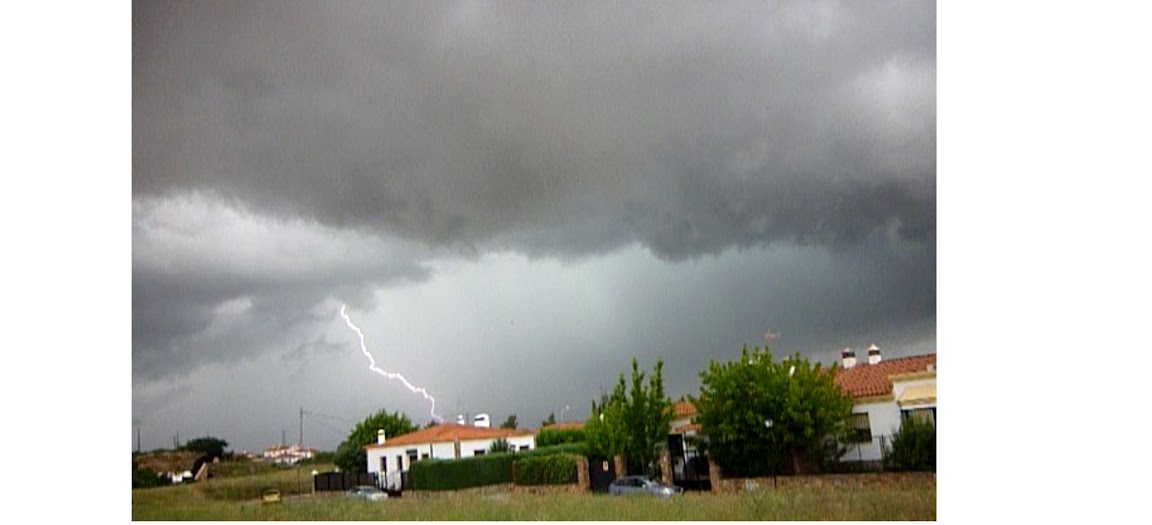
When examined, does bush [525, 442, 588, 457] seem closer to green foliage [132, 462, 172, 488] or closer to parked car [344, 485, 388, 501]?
parked car [344, 485, 388, 501]

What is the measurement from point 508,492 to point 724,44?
13.7 feet

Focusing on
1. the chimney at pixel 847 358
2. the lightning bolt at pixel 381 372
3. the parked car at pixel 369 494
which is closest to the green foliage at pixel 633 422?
the lightning bolt at pixel 381 372

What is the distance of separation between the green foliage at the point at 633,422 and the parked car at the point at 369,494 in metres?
1.83

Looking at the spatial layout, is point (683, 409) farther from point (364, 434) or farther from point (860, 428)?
point (364, 434)

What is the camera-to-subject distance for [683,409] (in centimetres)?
1048

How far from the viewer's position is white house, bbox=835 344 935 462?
10.0 metres

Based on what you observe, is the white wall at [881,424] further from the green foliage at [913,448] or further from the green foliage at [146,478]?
the green foliage at [146,478]

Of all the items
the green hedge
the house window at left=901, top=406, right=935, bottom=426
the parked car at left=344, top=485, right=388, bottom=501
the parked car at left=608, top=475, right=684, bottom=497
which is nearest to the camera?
the house window at left=901, top=406, right=935, bottom=426

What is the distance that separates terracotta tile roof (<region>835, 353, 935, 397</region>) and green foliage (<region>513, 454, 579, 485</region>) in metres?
2.36

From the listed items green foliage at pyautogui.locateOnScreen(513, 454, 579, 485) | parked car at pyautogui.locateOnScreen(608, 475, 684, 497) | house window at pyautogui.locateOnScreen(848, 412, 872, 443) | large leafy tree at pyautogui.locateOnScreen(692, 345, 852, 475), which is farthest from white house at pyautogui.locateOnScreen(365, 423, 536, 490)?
house window at pyautogui.locateOnScreen(848, 412, 872, 443)
